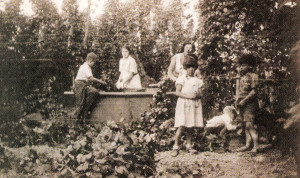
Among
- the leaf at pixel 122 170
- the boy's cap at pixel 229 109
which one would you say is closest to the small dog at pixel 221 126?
the boy's cap at pixel 229 109

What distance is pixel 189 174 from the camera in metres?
3.08

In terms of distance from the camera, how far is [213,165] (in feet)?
11.2

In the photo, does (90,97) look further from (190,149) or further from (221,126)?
(221,126)

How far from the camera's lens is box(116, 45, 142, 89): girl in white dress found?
5.66m

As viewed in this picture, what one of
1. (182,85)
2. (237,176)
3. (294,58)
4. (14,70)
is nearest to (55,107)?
(14,70)

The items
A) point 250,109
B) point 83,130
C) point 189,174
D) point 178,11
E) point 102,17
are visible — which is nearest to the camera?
point 189,174

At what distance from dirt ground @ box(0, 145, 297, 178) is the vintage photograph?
1 centimetres

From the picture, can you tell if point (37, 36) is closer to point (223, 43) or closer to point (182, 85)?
point (182, 85)

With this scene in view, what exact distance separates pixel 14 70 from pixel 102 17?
2005mm

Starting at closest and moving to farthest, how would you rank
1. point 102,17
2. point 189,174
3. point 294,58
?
1. point 294,58
2. point 189,174
3. point 102,17

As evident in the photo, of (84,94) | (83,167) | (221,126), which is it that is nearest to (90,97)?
(84,94)

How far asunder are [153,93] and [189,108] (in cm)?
95

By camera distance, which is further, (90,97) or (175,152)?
(90,97)

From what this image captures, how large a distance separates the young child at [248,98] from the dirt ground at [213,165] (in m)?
0.25
